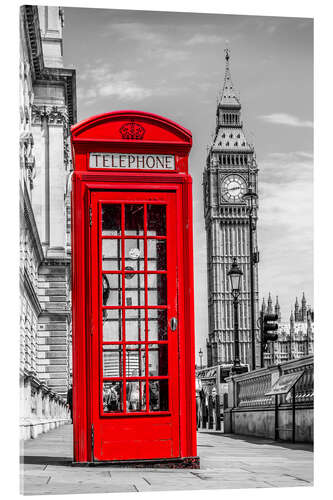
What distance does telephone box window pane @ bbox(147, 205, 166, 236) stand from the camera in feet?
22.6

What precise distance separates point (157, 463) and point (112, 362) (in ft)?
2.67

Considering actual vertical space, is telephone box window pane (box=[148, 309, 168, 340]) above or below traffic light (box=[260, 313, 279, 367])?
above

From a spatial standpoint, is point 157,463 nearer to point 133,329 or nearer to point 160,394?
point 160,394

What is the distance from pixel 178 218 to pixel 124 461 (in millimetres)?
1851

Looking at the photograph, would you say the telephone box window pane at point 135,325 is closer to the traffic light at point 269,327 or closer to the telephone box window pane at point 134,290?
the telephone box window pane at point 134,290

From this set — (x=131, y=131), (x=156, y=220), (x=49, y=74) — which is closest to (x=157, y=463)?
(x=156, y=220)

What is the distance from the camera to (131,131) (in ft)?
23.0

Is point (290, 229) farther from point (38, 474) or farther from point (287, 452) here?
point (38, 474)

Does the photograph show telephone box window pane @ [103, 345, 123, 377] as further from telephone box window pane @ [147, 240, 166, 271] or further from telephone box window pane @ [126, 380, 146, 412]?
telephone box window pane @ [147, 240, 166, 271]

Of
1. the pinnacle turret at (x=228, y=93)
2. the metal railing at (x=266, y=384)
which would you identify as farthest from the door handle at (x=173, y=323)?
the metal railing at (x=266, y=384)

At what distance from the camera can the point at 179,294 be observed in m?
6.83

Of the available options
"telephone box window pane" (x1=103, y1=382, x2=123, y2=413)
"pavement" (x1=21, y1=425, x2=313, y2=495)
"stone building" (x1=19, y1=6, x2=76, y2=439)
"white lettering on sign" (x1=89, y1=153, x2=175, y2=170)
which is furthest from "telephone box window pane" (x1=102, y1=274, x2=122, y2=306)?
"stone building" (x1=19, y1=6, x2=76, y2=439)

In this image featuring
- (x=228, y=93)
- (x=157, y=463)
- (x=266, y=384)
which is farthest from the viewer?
(x=266, y=384)

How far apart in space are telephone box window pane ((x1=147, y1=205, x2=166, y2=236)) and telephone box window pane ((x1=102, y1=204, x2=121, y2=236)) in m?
0.23
